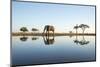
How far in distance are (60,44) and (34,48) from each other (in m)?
0.34

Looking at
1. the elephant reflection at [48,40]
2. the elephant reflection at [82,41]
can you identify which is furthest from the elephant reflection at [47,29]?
the elephant reflection at [82,41]

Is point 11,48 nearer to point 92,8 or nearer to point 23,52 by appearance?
point 23,52

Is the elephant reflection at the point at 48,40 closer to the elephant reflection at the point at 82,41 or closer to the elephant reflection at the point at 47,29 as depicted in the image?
the elephant reflection at the point at 47,29

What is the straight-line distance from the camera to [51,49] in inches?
114

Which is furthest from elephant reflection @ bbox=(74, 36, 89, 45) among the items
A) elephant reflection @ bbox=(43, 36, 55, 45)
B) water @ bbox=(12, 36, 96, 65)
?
elephant reflection @ bbox=(43, 36, 55, 45)

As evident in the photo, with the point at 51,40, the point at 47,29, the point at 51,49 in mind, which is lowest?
the point at 51,49

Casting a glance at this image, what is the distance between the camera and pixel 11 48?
268cm

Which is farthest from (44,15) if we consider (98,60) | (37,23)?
(98,60)

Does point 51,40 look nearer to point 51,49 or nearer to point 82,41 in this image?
point 51,49

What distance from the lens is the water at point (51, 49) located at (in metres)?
2.73

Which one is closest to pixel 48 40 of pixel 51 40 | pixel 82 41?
pixel 51 40

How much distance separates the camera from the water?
2.73 metres

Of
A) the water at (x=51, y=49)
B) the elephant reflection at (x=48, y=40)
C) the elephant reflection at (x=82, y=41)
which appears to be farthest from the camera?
the elephant reflection at (x=82, y=41)

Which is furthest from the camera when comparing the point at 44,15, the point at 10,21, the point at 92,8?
the point at 92,8
